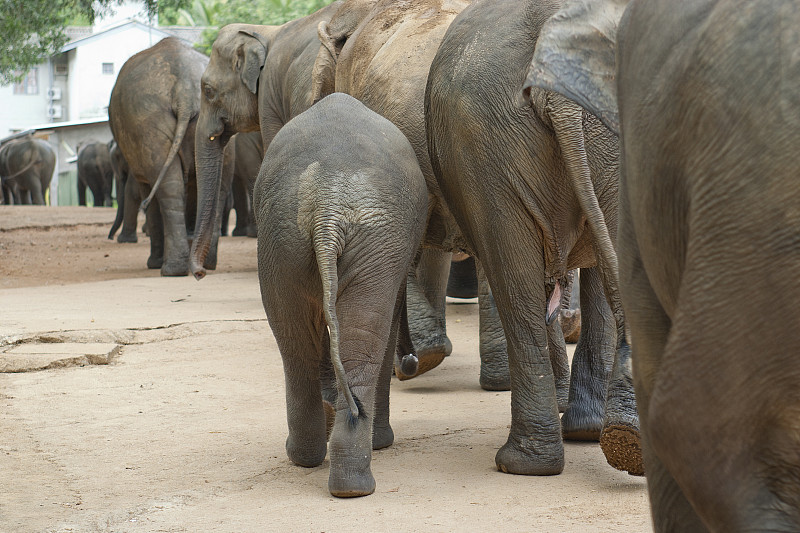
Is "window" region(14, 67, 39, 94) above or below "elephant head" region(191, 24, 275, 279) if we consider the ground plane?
below

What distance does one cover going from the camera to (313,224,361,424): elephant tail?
10.7 ft

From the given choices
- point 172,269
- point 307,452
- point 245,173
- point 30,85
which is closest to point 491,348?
point 307,452

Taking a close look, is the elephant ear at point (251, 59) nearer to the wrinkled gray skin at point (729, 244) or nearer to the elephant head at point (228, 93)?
the elephant head at point (228, 93)

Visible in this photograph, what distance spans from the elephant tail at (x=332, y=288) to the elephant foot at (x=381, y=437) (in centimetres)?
74

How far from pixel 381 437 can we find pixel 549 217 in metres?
1.16

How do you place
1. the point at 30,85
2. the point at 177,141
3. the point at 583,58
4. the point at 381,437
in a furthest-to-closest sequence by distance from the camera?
the point at 30,85 < the point at 177,141 < the point at 381,437 < the point at 583,58

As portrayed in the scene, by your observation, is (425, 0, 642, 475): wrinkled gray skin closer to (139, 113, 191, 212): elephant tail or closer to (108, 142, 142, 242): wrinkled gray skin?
(139, 113, 191, 212): elephant tail

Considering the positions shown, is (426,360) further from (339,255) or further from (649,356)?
(649,356)

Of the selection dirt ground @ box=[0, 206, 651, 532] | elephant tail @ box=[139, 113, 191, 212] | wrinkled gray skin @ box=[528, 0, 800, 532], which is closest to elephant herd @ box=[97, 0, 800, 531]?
wrinkled gray skin @ box=[528, 0, 800, 532]

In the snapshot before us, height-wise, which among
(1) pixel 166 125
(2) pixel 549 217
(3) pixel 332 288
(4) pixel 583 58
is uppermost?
(4) pixel 583 58

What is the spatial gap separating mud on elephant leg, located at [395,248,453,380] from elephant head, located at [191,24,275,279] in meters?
2.50

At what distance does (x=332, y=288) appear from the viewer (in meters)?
3.29

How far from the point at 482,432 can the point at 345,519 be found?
1336 mm

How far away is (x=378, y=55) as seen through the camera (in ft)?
16.0
